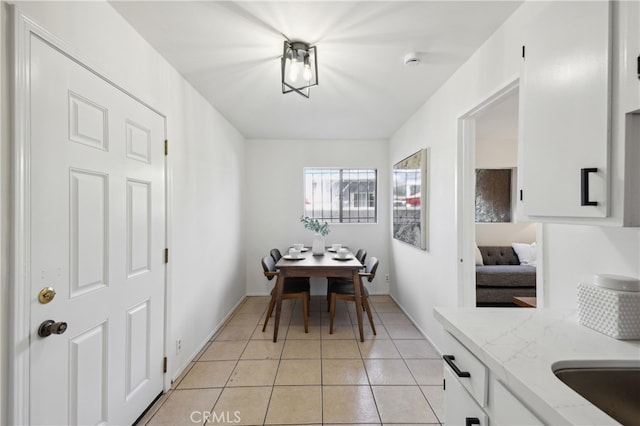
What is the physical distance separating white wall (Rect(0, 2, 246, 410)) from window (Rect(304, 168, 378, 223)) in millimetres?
1230

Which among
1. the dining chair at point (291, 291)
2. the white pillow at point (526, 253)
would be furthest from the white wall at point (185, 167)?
the white pillow at point (526, 253)

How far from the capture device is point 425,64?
216 cm

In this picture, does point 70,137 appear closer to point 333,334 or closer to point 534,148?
point 534,148

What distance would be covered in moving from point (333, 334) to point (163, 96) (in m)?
2.74

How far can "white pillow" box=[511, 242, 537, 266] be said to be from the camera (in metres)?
4.15

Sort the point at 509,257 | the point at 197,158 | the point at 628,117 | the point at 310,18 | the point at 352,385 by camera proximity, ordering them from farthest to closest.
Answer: the point at 509,257, the point at 197,158, the point at 352,385, the point at 310,18, the point at 628,117

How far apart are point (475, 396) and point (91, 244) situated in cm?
181

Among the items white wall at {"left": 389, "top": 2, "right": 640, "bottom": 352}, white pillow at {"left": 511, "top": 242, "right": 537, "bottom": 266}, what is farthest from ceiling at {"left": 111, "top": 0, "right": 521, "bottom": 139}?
white pillow at {"left": 511, "top": 242, "right": 537, "bottom": 266}

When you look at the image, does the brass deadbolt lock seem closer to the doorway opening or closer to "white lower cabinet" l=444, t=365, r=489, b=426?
"white lower cabinet" l=444, t=365, r=489, b=426

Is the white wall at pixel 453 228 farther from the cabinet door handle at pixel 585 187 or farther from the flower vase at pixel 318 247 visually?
the flower vase at pixel 318 247

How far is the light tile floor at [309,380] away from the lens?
71.1 inches

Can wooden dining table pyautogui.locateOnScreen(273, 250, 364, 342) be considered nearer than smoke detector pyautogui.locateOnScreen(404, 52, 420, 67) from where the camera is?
No

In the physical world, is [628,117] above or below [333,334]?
above

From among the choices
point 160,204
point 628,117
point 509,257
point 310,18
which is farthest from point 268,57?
point 509,257
